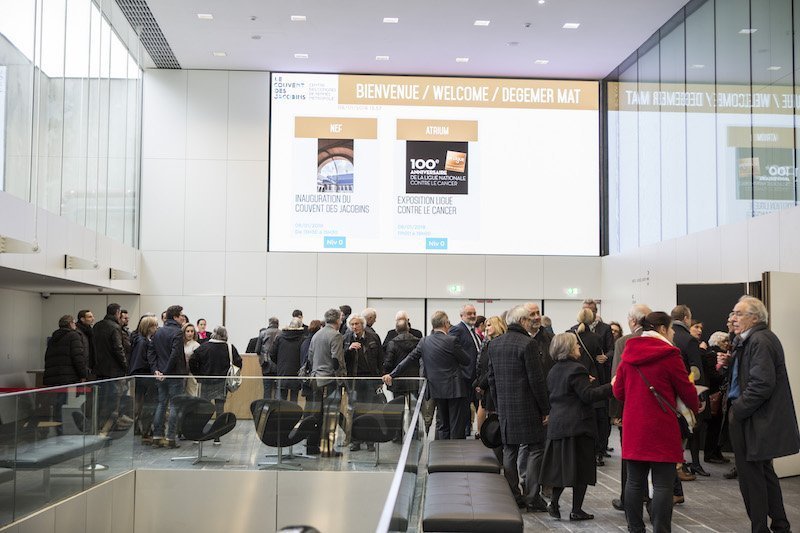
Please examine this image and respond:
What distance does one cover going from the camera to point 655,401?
527 centimetres

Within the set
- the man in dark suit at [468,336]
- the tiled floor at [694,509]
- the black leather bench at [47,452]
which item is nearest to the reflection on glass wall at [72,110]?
the black leather bench at [47,452]

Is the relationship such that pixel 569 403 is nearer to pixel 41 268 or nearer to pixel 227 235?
pixel 41 268

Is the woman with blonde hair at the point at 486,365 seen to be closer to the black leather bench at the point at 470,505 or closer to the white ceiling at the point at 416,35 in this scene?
the black leather bench at the point at 470,505

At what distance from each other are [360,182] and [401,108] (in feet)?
5.65

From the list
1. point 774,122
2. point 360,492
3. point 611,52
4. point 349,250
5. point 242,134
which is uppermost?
point 611,52

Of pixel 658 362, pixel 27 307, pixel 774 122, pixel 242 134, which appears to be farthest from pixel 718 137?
pixel 27 307

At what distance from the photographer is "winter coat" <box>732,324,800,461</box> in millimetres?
5328

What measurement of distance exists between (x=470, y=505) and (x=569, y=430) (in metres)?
2.04

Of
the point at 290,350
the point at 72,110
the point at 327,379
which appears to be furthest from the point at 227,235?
the point at 327,379

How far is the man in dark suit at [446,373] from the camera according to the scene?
836cm

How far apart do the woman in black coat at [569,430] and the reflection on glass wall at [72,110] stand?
633cm

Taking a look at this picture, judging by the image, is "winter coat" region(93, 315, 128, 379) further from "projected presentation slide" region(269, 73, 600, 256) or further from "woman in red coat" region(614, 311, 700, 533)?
"woman in red coat" region(614, 311, 700, 533)

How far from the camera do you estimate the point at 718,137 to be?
11859 mm

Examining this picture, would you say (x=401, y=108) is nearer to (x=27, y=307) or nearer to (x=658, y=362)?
(x=27, y=307)
